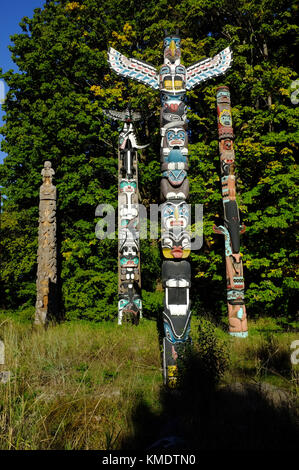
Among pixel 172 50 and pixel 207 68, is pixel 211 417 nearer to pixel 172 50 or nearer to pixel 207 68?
pixel 207 68

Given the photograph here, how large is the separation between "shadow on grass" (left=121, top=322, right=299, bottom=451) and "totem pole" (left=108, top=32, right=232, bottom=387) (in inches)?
17.2

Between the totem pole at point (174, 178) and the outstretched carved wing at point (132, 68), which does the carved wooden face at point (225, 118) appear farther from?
the outstretched carved wing at point (132, 68)

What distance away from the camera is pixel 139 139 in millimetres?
14969

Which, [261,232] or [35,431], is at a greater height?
[261,232]

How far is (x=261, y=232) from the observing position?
37.9ft

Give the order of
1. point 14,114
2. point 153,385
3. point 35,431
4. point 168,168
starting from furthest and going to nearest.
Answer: point 14,114 → point 168,168 → point 153,385 → point 35,431

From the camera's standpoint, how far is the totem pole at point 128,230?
9.66 meters

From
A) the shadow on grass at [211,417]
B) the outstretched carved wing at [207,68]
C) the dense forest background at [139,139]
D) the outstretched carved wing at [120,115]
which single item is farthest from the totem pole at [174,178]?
the dense forest background at [139,139]

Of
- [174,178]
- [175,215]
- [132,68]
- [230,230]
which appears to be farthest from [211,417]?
[230,230]

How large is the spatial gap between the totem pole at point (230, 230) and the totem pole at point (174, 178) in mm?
3608

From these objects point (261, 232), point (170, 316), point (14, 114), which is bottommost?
point (170, 316)
